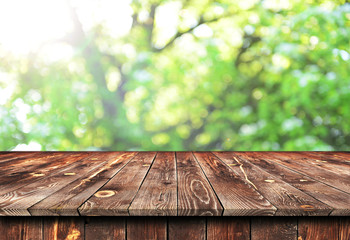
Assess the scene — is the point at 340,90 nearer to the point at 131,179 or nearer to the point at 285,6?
the point at 285,6

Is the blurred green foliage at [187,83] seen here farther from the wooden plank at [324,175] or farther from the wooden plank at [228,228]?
the wooden plank at [228,228]

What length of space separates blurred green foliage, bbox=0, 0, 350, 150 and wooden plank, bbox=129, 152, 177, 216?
200cm

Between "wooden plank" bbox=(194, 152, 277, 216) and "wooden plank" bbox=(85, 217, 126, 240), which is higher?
"wooden plank" bbox=(194, 152, 277, 216)

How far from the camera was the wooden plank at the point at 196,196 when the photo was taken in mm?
817

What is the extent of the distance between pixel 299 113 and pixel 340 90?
1.36 feet

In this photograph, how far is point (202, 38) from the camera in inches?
131

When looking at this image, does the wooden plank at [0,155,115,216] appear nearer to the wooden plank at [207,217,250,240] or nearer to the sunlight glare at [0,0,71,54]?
the wooden plank at [207,217,250,240]

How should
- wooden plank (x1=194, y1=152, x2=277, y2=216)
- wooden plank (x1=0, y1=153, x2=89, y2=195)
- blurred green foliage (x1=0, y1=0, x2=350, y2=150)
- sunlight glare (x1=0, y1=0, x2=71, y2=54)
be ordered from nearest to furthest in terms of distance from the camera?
wooden plank (x1=194, y1=152, x2=277, y2=216), wooden plank (x1=0, y1=153, x2=89, y2=195), blurred green foliage (x1=0, y1=0, x2=350, y2=150), sunlight glare (x1=0, y1=0, x2=71, y2=54)

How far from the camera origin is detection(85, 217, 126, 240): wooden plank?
2.79 ft

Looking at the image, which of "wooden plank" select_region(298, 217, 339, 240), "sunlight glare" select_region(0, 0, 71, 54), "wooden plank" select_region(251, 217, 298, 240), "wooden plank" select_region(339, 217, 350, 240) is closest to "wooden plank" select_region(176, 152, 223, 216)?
"wooden plank" select_region(251, 217, 298, 240)

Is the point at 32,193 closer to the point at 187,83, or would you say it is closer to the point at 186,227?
the point at 186,227

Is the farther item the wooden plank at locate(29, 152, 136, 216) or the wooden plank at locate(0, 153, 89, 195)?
the wooden plank at locate(0, 153, 89, 195)

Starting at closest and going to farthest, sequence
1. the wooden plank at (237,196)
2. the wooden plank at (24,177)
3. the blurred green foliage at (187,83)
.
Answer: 1. the wooden plank at (237,196)
2. the wooden plank at (24,177)
3. the blurred green foliage at (187,83)

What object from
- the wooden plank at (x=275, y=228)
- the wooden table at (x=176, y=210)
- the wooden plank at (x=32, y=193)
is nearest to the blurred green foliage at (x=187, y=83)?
the wooden plank at (x=32, y=193)
